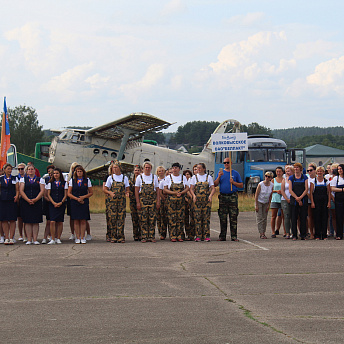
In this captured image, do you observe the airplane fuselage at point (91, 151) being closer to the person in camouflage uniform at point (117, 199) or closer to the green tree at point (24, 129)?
the person in camouflage uniform at point (117, 199)

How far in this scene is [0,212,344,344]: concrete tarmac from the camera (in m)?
5.73

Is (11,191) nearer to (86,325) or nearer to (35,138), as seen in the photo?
(86,325)

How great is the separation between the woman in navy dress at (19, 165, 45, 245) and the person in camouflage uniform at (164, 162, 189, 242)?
9.81ft

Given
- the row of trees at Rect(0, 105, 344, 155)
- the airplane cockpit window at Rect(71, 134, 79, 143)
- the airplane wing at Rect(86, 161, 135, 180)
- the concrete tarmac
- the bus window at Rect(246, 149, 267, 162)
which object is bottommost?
the concrete tarmac

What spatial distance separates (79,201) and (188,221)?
108 inches

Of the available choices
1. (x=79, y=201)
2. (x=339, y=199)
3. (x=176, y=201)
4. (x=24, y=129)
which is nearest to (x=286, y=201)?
(x=339, y=199)

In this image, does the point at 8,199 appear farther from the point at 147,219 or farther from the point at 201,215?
the point at 201,215

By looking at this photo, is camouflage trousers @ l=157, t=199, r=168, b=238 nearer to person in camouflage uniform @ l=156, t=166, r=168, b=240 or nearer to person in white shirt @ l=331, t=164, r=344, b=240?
person in camouflage uniform @ l=156, t=166, r=168, b=240

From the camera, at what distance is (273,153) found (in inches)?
1277

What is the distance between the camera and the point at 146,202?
44.5 ft

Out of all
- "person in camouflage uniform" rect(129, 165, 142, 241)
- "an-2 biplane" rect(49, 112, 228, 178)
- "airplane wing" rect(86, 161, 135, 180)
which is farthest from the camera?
"an-2 biplane" rect(49, 112, 228, 178)

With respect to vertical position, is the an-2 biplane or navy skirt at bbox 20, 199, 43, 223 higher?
the an-2 biplane

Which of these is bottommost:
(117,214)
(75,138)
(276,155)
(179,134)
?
(117,214)

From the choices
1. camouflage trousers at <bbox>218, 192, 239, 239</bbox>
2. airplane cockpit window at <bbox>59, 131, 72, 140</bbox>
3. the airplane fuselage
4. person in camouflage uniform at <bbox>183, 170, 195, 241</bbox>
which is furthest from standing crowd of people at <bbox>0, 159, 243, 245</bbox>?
airplane cockpit window at <bbox>59, 131, 72, 140</bbox>
